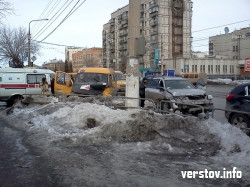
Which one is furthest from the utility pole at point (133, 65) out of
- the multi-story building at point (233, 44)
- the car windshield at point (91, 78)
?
the multi-story building at point (233, 44)

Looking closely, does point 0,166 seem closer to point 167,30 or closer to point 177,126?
point 177,126

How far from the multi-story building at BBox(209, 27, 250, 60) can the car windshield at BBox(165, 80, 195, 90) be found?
7904cm

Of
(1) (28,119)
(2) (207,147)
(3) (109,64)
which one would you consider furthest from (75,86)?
(3) (109,64)

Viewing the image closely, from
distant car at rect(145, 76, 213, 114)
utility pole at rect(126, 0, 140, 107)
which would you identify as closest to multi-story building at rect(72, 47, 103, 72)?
distant car at rect(145, 76, 213, 114)

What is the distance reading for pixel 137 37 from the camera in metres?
10.6

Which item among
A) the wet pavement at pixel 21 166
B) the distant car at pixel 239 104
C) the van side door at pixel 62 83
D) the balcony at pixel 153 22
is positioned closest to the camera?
the wet pavement at pixel 21 166

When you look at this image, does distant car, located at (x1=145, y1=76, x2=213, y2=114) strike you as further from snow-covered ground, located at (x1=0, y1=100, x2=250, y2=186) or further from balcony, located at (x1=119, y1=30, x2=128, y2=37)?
balcony, located at (x1=119, y1=30, x2=128, y2=37)

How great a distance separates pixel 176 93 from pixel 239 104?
144 inches

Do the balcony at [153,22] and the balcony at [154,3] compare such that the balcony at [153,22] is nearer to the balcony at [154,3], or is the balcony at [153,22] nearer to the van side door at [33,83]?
the balcony at [154,3]

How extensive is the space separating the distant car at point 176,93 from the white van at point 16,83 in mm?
6643

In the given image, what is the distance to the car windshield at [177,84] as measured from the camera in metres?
13.8

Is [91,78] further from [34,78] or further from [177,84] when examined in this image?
[177,84]

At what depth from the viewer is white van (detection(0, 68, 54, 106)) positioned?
17.1 m

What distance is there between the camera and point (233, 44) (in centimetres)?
9494
